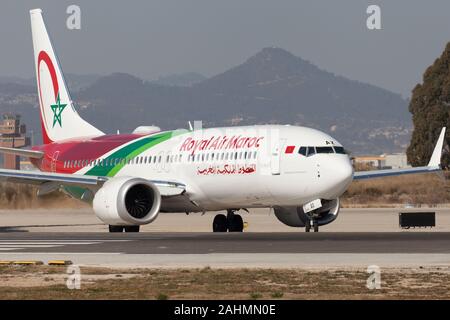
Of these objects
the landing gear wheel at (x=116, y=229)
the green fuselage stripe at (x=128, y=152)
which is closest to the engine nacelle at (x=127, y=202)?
the landing gear wheel at (x=116, y=229)

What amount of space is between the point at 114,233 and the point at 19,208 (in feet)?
87.4

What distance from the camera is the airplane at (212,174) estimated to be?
147 ft

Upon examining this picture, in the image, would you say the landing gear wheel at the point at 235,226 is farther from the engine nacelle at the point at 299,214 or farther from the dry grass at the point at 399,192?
the dry grass at the point at 399,192

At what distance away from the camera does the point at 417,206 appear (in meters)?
79.8

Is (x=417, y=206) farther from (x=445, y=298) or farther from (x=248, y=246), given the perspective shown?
(x=445, y=298)

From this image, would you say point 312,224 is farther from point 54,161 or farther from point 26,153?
point 26,153

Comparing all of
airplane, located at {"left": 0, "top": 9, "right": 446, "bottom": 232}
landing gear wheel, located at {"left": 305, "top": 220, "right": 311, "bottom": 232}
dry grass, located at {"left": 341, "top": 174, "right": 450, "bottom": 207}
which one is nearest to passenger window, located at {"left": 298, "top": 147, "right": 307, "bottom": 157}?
airplane, located at {"left": 0, "top": 9, "right": 446, "bottom": 232}

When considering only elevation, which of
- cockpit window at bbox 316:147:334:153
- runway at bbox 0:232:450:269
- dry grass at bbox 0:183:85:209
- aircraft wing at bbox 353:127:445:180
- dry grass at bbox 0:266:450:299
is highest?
cockpit window at bbox 316:147:334:153

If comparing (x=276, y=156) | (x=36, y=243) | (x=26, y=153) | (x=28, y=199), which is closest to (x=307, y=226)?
(x=276, y=156)

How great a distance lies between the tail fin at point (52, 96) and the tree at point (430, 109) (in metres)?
54.9

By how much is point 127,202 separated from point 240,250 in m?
14.1

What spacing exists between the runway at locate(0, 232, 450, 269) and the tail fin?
1549 cm

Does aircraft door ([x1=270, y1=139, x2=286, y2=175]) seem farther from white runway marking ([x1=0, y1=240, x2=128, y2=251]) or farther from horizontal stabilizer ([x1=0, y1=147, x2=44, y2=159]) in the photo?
horizontal stabilizer ([x1=0, y1=147, x2=44, y2=159])

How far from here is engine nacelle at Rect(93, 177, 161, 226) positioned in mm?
46656
